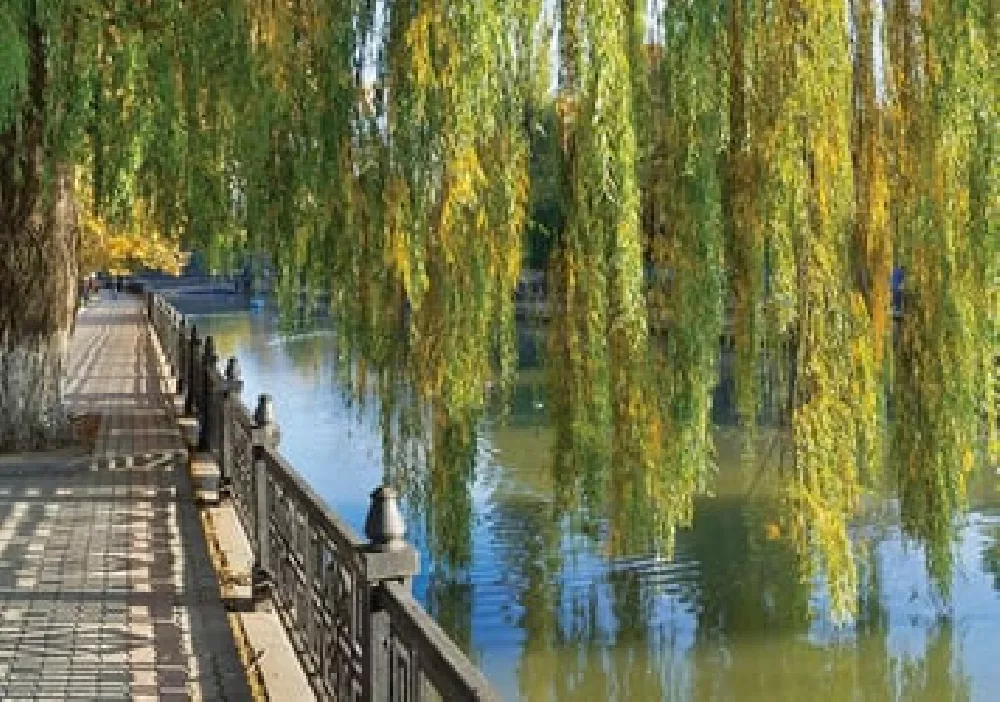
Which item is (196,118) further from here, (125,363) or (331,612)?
(125,363)

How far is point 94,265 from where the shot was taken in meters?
33.1

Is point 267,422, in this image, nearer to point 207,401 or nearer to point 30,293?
point 207,401

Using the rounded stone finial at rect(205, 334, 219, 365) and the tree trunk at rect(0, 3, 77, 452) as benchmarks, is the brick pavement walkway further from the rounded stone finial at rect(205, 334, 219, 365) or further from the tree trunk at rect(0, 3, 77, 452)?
the rounded stone finial at rect(205, 334, 219, 365)

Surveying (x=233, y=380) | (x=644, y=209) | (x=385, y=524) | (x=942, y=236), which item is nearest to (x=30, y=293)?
(x=233, y=380)

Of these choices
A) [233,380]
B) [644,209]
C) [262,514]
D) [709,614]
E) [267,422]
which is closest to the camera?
[644,209]

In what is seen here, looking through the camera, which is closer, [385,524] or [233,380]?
[385,524]

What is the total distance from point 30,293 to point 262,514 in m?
5.84

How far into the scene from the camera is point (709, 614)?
1046 cm

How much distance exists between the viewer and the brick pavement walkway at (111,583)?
5.67 metres

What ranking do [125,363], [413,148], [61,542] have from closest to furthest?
[413,148] → [61,542] → [125,363]

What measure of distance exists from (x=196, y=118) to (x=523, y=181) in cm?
244

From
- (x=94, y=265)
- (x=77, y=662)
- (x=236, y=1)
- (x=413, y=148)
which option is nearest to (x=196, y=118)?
(x=236, y=1)

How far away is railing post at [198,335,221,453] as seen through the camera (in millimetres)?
11516

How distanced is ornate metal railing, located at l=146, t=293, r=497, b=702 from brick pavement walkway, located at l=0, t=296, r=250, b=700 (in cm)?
42
